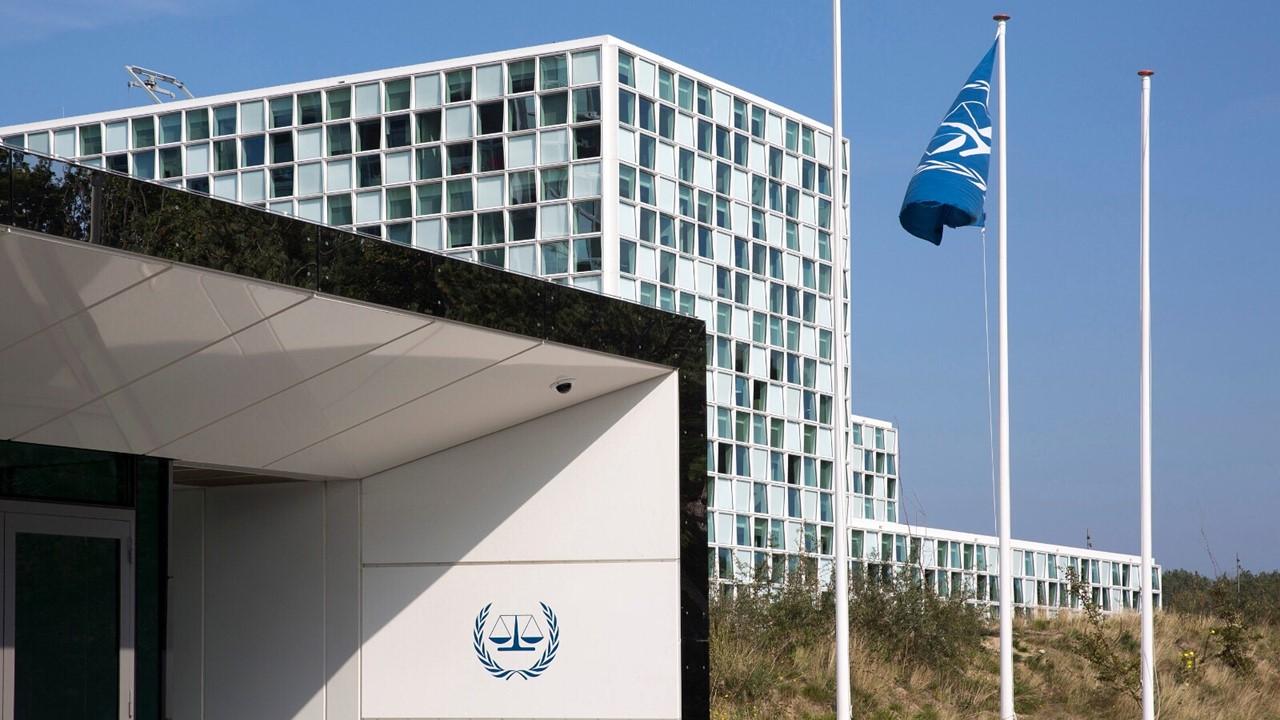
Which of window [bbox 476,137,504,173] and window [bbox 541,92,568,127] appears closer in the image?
window [bbox 541,92,568,127]

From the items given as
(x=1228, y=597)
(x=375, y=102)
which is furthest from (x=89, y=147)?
(x=1228, y=597)

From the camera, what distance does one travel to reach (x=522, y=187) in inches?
1663

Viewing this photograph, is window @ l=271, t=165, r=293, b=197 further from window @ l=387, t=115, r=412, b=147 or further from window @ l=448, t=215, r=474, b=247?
window @ l=448, t=215, r=474, b=247

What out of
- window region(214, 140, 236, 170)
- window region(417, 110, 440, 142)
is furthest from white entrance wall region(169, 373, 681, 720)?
window region(214, 140, 236, 170)

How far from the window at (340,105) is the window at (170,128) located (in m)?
4.76

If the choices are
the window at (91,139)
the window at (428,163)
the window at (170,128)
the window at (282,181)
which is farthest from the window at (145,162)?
the window at (428,163)

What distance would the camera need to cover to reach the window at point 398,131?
43.3m

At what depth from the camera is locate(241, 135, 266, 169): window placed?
147ft

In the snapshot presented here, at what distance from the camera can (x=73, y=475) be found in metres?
11.3

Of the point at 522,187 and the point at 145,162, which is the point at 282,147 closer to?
the point at 145,162

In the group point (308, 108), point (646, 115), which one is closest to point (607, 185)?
point (646, 115)

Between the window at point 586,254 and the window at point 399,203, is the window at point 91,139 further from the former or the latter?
the window at point 586,254

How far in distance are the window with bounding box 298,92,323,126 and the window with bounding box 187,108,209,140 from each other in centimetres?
303

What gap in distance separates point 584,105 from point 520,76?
197 centimetres
